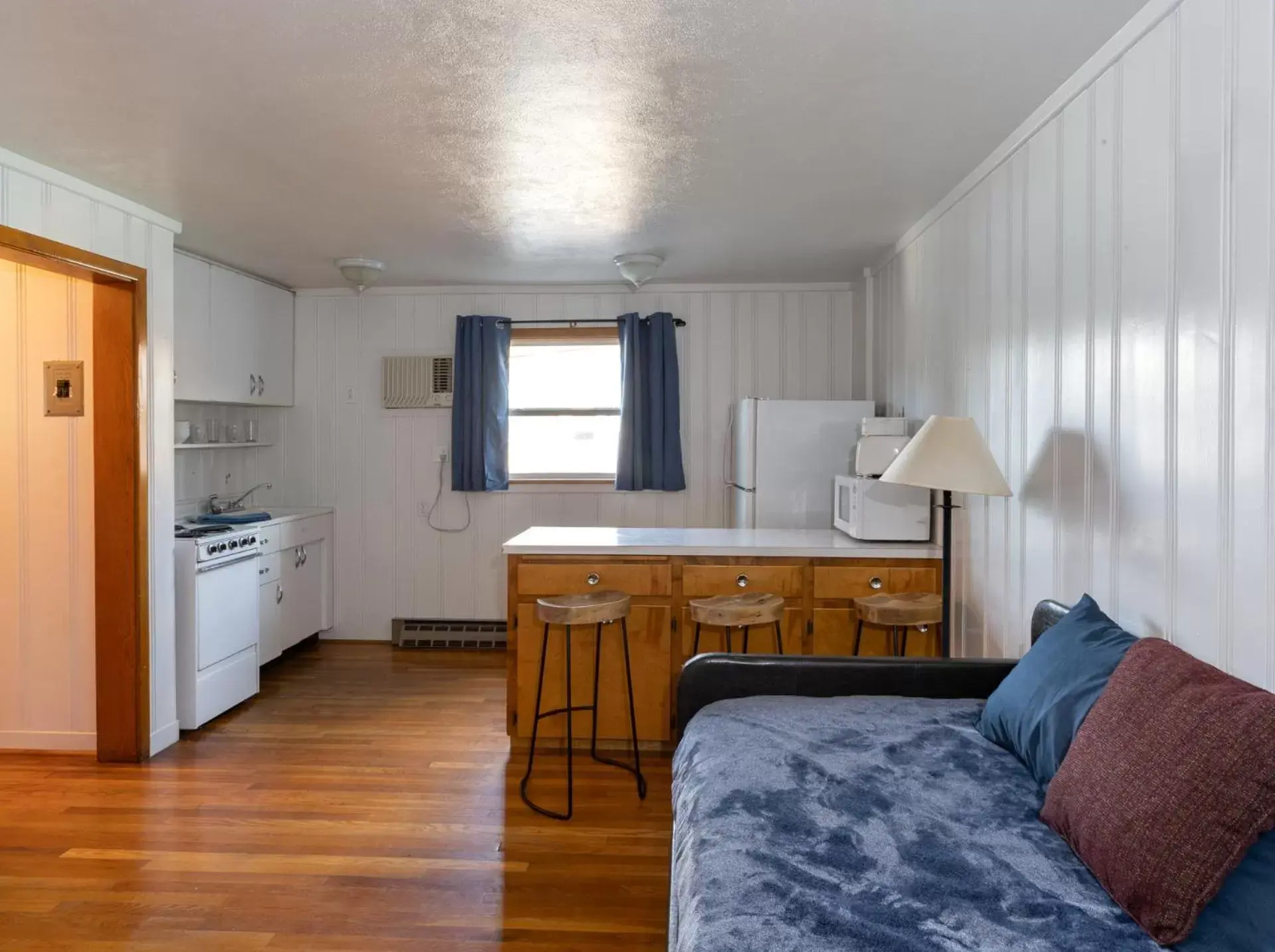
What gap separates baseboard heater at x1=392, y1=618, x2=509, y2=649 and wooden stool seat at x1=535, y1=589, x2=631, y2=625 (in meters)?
2.30

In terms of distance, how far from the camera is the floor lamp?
250 cm

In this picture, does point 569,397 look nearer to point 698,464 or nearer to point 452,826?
point 698,464

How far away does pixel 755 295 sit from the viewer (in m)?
5.26

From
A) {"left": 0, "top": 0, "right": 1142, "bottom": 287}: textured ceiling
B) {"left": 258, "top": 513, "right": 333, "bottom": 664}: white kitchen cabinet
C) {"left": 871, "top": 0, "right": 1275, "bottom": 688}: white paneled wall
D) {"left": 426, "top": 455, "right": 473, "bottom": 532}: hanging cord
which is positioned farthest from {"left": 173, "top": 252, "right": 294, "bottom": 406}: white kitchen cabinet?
{"left": 871, "top": 0, "right": 1275, "bottom": 688}: white paneled wall

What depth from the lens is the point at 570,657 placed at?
11.3ft

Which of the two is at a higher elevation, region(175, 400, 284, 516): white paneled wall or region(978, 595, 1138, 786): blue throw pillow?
region(175, 400, 284, 516): white paneled wall

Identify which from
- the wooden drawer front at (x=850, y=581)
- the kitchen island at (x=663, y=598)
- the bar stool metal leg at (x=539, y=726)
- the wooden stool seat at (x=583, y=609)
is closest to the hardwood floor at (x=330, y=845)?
the bar stool metal leg at (x=539, y=726)

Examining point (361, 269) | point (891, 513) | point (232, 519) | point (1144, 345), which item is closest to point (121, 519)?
point (232, 519)

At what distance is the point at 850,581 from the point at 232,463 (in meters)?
3.89

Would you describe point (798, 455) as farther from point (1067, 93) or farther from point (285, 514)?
point (285, 514)

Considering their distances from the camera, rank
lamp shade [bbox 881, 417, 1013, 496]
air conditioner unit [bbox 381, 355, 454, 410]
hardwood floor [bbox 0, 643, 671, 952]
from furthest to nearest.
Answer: air conditioner unit [bbox 381, 355, 454, 410] → lamp shade [bbox 881, 417, 1013, 496] → hardwood floor [bbox 0, 643, 671, 952]

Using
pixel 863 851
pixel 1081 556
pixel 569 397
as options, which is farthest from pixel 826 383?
pixel 863 851

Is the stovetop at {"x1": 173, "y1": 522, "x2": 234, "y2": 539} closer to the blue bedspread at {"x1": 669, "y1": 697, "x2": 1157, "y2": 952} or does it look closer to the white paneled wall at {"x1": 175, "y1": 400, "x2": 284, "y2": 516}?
the white paneled wall at {"x1": 175, "y1": 400, "x2": 284, "y2": 516}

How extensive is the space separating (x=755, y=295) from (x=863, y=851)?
4234mm
